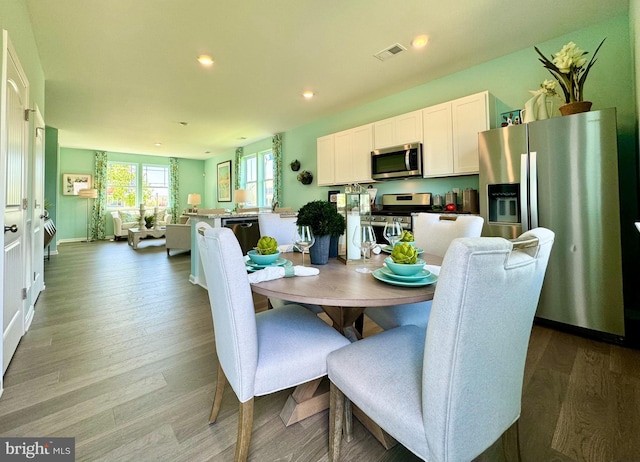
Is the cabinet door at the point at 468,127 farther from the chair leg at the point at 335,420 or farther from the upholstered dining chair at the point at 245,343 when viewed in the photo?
the chair leg at the point at 335,420

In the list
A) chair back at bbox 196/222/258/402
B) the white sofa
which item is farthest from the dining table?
the white sofa

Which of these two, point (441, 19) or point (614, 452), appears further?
point (441, 19)

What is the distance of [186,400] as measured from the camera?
4.93ft

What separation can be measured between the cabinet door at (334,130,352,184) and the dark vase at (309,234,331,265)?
126 inches

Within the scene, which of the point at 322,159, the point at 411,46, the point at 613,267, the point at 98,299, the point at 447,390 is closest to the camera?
the point at 447,390

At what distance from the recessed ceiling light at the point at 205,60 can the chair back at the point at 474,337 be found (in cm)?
346

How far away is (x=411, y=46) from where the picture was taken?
2861 mm

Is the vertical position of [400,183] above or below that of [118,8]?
below

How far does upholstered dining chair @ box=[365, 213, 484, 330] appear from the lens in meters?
1.44

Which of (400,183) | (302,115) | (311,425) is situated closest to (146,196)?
(302,115)

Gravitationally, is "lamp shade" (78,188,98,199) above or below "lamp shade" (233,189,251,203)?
above

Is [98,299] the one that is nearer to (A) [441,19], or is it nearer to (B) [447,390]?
(B) [447,390]

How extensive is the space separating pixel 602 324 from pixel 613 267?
0.44m

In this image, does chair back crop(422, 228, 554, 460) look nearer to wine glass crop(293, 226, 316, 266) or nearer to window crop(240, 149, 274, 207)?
wine glass crop(293, 226, 316, 266)
